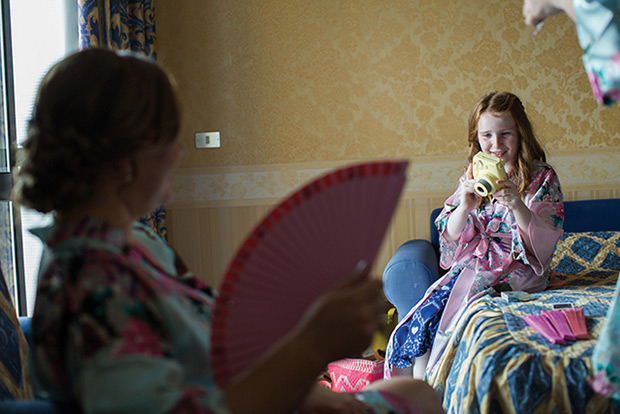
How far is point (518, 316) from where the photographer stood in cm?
182

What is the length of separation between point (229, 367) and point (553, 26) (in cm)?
317

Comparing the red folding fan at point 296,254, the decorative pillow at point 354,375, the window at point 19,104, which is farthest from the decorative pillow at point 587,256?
the window at point 19,104

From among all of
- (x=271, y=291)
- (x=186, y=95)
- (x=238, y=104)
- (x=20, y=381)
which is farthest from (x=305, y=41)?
(x=271, y=291)

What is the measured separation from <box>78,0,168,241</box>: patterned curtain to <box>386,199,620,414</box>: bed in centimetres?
197

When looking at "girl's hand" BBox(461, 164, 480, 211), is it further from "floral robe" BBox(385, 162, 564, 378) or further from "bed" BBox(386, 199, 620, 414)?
"bed" BBox(386, 199, 620, 414)

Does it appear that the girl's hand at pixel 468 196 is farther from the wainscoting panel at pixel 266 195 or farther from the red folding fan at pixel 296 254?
the red folding fan at pixel 296 254

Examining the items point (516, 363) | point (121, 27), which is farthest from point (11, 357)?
point (121, 27)

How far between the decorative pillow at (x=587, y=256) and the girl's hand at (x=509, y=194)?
596 millimetres

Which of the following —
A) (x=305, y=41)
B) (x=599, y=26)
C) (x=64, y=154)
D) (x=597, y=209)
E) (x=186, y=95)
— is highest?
(x=305, y=41)

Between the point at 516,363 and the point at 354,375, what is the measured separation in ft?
3.61

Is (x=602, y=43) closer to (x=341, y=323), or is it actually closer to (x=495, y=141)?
(x=341, y=323)

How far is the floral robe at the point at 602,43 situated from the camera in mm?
906

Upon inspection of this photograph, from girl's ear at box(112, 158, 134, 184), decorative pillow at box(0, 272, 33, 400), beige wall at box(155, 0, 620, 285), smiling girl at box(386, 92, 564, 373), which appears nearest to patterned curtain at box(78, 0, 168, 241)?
beige wall at box(155, 0, 620, 285)

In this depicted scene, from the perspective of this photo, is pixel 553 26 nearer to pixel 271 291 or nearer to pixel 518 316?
pixel 518 316
